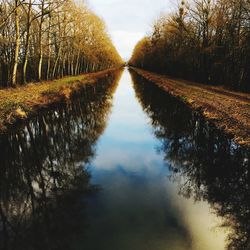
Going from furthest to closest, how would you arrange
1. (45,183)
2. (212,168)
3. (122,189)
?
(212,168), (45,183), (122,189)

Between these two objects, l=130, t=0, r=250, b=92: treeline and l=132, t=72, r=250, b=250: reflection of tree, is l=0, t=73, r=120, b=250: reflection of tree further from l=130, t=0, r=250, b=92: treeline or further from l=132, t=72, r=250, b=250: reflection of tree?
l=130, t=0, r=250, b=92: treeline

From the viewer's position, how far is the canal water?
6.06m

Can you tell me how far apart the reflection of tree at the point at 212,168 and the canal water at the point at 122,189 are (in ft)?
0.08

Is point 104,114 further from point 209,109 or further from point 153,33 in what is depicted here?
point 153,33

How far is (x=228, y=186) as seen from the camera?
8477 mm

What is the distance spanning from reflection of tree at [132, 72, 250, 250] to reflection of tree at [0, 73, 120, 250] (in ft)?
9.40

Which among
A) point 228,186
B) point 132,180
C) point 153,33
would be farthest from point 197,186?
point 153,33

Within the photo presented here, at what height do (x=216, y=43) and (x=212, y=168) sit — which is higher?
(x=216, y=43)

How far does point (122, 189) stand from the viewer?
27.9 ft

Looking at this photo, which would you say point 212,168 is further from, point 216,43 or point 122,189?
point 216,43

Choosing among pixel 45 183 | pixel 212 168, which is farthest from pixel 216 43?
pixel 45 183

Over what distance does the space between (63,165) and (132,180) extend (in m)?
2.34

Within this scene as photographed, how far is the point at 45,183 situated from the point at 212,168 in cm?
493

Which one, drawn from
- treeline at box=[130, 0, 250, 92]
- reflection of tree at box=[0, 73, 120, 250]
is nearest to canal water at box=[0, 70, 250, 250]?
reflection of tree at box=[0, 73, 120, 250]
